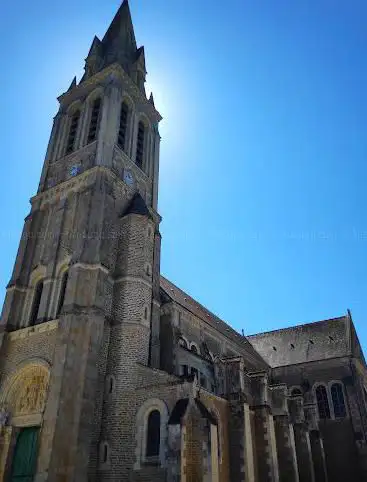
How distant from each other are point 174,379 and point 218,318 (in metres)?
20.2

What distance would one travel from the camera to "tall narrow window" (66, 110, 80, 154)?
2783 centimetres

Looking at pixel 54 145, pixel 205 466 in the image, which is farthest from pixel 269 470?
pixel 54 145

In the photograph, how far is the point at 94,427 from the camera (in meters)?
16.9

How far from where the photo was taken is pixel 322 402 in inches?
1289

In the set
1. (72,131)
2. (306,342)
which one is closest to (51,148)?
(72,131)

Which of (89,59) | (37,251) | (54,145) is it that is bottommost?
(37,251)

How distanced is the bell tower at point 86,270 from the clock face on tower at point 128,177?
9cm

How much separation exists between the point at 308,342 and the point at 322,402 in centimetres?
600

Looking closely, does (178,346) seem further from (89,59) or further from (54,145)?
(89,59)

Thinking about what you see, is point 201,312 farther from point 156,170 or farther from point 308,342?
point 308,342

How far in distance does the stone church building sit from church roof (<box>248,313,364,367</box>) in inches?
46.3

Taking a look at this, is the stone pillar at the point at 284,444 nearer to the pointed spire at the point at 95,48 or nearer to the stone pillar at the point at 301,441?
the stone pillar at the point at 301,441

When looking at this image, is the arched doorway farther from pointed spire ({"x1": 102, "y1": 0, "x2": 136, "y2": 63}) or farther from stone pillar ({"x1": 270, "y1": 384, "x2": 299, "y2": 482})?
pointed spire ({"x1": 102, "y1": 0, "x2": 136, "y2": 63})

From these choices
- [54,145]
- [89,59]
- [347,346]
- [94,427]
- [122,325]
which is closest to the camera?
[94,427]
